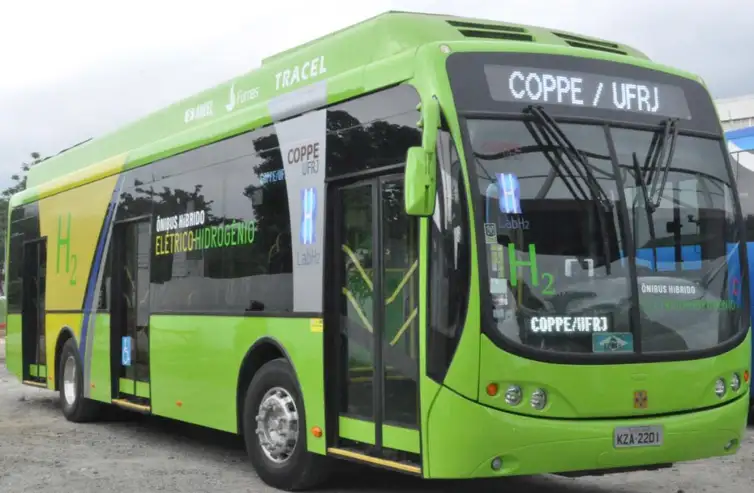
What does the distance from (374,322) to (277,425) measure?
1.57 meters

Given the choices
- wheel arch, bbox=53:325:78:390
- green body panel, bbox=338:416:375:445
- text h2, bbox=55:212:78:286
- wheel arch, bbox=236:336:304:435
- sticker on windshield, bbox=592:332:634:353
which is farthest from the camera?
wheel arch, bbox=53:325:78:390

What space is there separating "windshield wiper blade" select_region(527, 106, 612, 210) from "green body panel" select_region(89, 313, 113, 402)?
6.84m

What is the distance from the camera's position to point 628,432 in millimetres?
6809

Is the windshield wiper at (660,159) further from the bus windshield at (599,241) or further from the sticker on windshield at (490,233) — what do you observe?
the sticker on windshield at (490,233)

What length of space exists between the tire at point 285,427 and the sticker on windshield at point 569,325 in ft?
7.40

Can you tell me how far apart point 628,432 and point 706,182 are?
1834 millimetres

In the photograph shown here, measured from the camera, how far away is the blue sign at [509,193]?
675 centimetres

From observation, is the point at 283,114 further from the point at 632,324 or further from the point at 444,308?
the point at 632,324

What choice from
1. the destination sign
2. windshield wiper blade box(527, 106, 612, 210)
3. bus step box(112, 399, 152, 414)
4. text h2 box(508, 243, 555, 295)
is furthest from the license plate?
bus step box(112, 399, 152, 414)

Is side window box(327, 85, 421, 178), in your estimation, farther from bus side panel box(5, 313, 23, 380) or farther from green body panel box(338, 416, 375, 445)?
bus side panel box(5, 313, 23, 380)

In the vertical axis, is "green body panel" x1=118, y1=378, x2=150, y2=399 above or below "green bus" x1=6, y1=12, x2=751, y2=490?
below

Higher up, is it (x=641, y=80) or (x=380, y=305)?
(x=641, y=80)

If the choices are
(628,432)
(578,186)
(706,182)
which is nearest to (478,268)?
(578,186)

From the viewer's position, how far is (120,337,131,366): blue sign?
11.8 m
